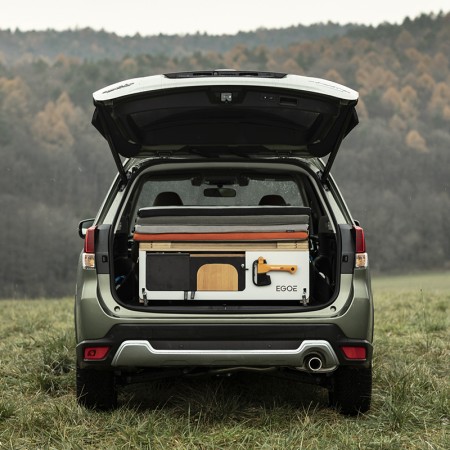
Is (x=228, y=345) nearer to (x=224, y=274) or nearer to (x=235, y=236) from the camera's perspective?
(x=224, y=274)

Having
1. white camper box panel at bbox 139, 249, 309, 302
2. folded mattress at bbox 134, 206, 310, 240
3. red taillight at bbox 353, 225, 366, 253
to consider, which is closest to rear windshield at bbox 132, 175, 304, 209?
folded mattress at bbox 134, 206, 310, 240

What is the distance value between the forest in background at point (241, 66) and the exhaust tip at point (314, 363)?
144 feet

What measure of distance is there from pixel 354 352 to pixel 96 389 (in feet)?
4.84

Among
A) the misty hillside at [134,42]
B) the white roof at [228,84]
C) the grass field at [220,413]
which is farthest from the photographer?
the misty hillside at [134,42]

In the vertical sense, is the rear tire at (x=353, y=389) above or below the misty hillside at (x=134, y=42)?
below

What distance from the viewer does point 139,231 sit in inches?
176

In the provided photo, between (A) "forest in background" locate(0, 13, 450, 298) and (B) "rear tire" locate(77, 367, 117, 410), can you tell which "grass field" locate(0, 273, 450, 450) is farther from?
(A) "forest in background" locate(0, 13, 450, 298)

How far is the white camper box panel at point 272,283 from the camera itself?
4430 mm

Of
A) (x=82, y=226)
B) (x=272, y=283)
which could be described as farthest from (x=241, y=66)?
(x=272, y=283)

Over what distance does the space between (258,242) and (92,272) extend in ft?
3.01

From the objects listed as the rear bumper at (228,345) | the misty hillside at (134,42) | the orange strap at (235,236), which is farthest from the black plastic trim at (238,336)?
the misty hillside at (134,42)

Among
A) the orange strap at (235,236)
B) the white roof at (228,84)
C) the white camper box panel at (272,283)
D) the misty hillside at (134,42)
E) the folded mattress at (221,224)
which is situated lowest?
the white camper box panel at (272,283)

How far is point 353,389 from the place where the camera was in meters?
4.62

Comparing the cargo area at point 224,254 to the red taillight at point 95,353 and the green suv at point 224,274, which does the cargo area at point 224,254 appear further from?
the red taillight at point 95,353
